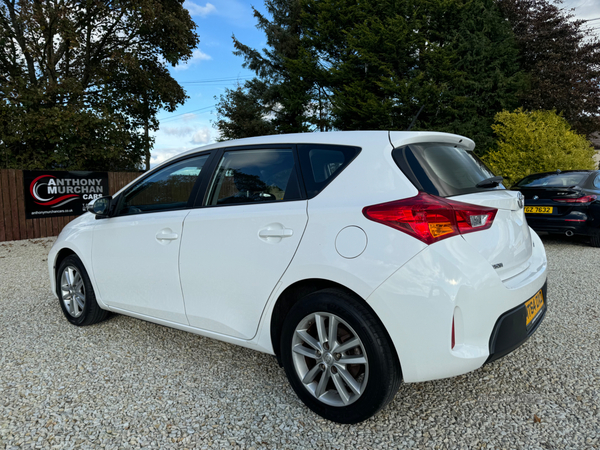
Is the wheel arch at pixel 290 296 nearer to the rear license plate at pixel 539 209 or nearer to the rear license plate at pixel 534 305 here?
the rear license plate at pixel 534 305

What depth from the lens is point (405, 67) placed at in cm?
2400

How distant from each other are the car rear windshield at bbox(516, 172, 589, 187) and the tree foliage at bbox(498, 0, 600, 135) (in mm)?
17732

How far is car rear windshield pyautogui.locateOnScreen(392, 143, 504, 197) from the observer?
7.00 ft

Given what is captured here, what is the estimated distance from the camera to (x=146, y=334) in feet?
12.2

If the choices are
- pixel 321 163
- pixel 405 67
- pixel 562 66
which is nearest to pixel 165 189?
pixel 321 163

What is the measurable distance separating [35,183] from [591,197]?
41.0ft

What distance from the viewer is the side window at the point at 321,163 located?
2330 millimetres

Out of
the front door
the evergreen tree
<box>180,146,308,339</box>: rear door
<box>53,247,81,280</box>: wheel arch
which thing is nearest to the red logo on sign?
<box>53,247,81,280</box>: wheel arch

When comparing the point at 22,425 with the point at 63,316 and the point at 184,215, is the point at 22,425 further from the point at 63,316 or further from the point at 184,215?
the point at 63,316

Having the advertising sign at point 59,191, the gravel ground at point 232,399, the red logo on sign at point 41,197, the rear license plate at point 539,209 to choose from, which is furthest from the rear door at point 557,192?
the red logo on sign at point 41,197

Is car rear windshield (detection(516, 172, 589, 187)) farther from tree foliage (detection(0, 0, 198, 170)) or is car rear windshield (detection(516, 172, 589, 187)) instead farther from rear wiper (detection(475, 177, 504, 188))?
tree foliage (detection(0, 0, 198, 170))

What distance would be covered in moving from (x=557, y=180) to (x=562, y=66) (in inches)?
759

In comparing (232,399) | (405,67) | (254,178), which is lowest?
(232,399)

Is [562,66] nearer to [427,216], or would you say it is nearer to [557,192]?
[557,192]
